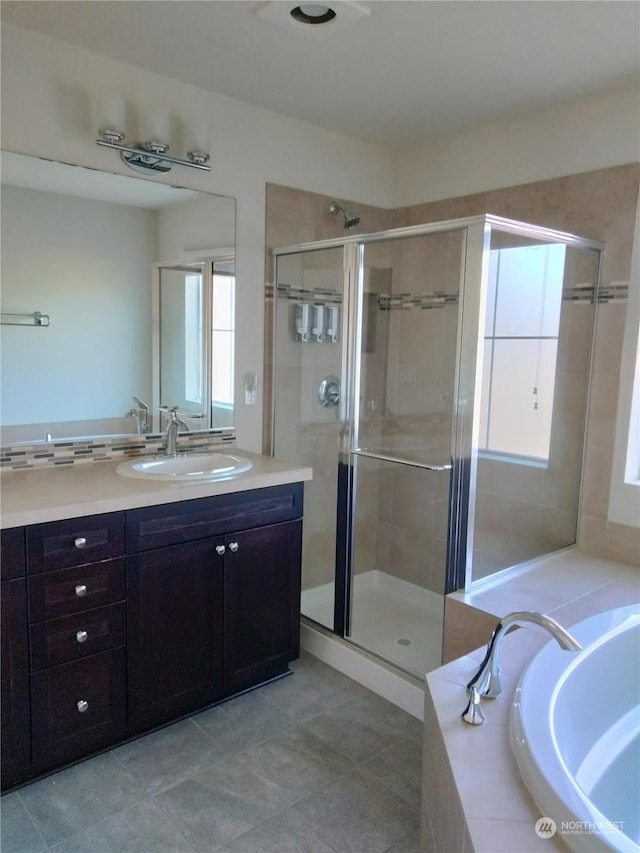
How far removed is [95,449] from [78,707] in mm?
966

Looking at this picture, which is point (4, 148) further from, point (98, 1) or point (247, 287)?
point (247, 287)

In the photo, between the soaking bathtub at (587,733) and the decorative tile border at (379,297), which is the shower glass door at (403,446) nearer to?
the decorative tile border at (379,297)

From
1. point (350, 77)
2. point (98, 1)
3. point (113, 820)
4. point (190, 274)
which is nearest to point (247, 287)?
point (190, 274)

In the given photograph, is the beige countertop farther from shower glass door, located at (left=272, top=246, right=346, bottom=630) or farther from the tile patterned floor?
the tile patterned floor

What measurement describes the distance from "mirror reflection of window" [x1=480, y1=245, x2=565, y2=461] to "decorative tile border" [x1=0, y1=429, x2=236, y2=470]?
123 centimetres

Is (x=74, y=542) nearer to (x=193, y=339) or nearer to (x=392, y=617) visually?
(x=193, y=339)

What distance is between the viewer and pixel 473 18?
6.50ft

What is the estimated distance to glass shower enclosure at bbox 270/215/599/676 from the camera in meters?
2.37

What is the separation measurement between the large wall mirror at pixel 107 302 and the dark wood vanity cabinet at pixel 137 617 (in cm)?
61

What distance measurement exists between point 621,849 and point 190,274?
7.91ft

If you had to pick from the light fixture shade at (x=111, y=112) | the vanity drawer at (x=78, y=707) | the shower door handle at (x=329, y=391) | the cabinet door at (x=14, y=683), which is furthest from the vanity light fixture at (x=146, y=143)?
the vanity drawer at (x=78, y=707)

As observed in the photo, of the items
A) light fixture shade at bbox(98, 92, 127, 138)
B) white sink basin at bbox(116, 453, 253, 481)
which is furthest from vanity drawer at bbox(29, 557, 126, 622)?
light fixture shade at bbox(98, 92, 127, 138)

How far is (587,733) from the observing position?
1.79 meters

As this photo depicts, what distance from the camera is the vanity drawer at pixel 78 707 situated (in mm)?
1933
